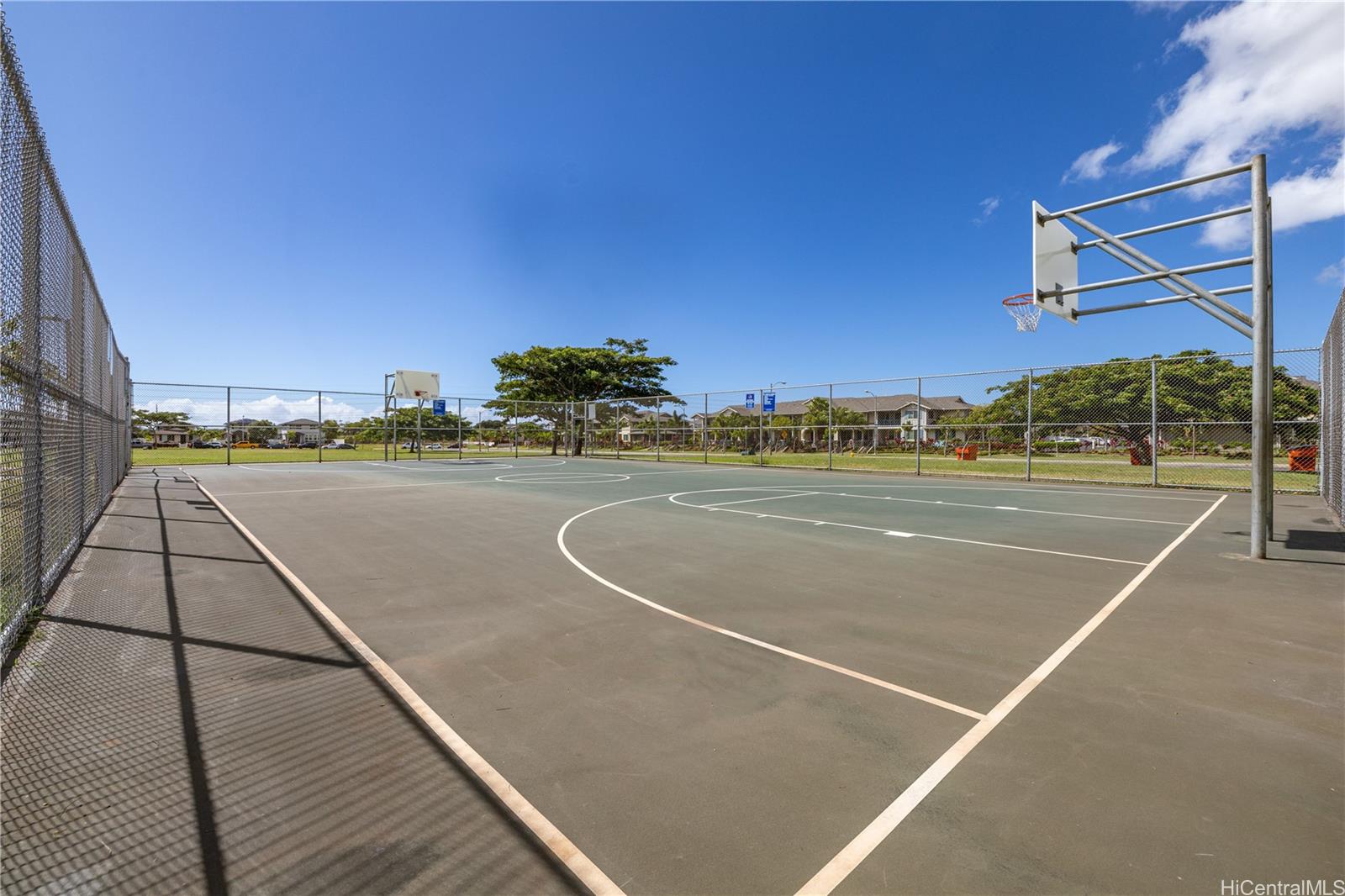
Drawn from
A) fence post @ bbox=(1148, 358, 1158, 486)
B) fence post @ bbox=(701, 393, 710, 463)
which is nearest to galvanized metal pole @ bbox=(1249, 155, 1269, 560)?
fence post @ bbox=(1148, 358, 1158, 486)

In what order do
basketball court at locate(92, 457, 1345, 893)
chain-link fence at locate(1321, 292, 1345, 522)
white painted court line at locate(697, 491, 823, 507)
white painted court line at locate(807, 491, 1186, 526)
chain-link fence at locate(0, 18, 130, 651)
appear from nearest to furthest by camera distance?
basketball court at locate(92, 457, 1345, 893), chain-link fence at locate(0, 18, 130, 651), chain-link fence at locate(1321, 292, 1345, 522), white painted court line at locate(807, 491, 1186, 526), white painted court line at locate(697, 491, 823, 507)

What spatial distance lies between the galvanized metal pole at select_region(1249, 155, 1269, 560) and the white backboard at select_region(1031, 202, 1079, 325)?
10.0 ft

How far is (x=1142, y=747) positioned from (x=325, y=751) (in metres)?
3.72

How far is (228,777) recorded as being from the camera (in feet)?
8.20

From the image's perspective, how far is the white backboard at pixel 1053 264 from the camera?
10234 millimetres

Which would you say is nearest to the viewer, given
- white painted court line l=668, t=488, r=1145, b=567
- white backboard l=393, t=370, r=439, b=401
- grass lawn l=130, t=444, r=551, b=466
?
white painted court line l=668, t=488, r=1145, b=567

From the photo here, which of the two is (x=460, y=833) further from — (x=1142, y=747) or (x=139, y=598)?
(x=139, y=598)

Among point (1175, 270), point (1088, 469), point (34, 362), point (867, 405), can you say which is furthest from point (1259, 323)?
point (867, 405)

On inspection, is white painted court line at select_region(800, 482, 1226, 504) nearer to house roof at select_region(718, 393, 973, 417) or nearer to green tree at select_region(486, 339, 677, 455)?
house roof at select_region(718, 393, 973, 417)

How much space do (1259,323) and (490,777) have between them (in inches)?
374

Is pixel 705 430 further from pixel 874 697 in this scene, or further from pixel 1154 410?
pixel 874 697

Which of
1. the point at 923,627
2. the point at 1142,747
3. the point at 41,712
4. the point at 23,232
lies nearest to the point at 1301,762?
the point at 1142,747

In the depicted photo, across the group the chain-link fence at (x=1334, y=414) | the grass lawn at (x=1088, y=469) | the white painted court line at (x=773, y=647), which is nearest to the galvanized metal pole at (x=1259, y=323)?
the chain-link fence at (x=1334, y=414)

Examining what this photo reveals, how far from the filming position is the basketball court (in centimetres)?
209
